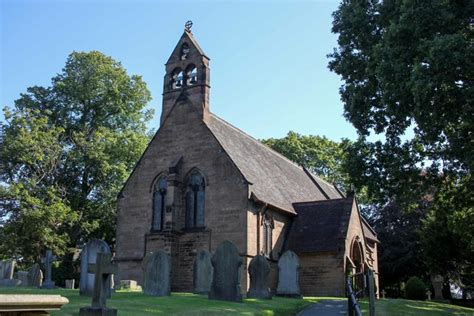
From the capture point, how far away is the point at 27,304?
4469 mm

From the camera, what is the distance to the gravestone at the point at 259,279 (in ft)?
61.6

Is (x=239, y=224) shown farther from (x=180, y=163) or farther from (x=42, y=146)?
(x=42, y=146)

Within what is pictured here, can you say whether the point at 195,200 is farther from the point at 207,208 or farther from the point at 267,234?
the point at 267,234

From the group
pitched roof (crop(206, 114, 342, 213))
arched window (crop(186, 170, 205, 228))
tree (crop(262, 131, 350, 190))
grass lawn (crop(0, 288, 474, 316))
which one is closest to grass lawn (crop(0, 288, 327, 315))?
grass lawn (crop(0, 288, 474, 316))

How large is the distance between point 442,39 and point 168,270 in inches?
450

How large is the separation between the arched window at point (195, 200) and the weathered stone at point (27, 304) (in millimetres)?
21876

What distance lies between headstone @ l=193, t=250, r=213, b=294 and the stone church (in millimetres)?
4568

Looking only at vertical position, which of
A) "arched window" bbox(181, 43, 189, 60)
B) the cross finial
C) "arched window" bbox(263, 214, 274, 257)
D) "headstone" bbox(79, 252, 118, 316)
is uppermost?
the cross finial

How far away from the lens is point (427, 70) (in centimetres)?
1514

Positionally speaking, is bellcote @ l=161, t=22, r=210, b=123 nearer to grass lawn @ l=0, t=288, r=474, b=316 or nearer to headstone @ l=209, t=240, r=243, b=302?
headstone @ l=209, t=240, r=243, b=302

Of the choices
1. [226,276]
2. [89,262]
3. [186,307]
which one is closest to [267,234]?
[226,276]

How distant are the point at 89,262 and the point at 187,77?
15040mm

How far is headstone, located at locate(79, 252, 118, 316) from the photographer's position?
10367 mm

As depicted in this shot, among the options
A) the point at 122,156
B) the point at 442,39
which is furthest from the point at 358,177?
the point at 122,156
